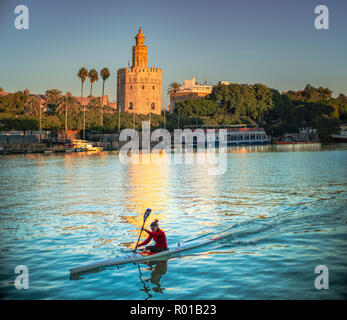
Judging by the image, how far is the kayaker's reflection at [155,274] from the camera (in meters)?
12.8

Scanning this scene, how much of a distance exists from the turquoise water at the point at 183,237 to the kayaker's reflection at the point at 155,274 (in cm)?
3

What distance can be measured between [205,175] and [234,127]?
9626cm

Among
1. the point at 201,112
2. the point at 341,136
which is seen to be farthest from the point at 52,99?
the point at 341,136

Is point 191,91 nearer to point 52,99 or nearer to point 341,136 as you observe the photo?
point 341,136

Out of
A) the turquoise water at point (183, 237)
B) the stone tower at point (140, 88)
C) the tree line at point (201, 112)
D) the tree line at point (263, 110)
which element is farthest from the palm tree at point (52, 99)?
the turquoise water at point (183, 237)

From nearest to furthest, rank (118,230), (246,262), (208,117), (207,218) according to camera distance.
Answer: (246,262)
(118,230)
(207,218)
(208,117)

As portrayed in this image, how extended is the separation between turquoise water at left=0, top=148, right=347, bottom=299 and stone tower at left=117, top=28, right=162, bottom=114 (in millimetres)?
112153

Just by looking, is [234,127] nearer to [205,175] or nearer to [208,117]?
[208,117]

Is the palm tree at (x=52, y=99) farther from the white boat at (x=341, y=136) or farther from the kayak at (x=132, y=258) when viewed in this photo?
the kayak at (x=132, y=258)

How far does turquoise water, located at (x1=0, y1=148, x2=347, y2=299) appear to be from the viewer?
13.0 m

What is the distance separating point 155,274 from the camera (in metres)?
14.0

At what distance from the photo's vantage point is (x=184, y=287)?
12.8m

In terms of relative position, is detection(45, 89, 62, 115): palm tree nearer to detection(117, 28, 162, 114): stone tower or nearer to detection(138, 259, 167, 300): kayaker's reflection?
detection(117, 28, 162, 114): stone tower
